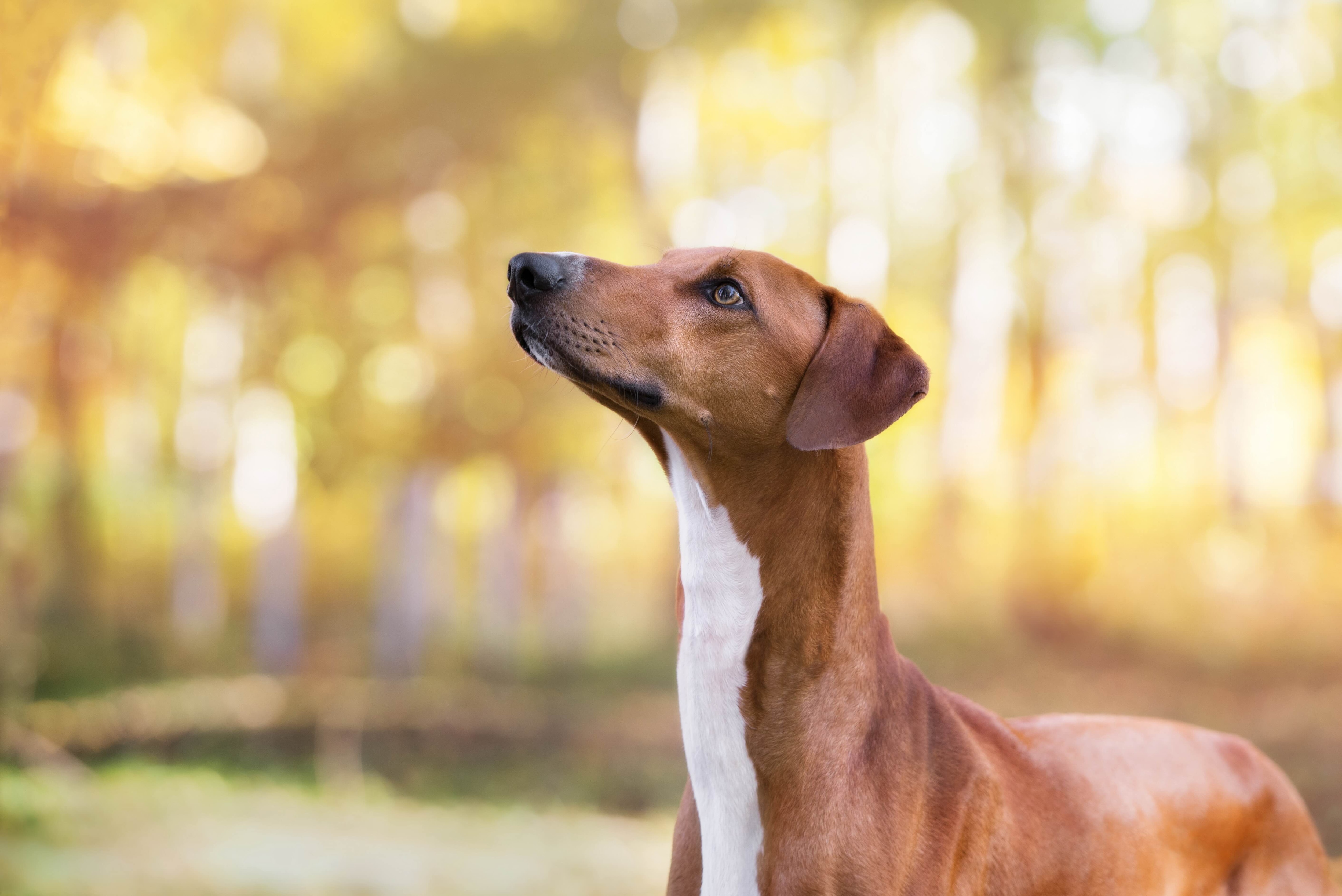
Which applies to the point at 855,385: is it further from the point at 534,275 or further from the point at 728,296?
the point at 534,275

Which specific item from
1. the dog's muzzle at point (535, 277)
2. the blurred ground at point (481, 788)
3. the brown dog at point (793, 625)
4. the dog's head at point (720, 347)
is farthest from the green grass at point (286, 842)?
the dog's muzzle at point (535, 277)

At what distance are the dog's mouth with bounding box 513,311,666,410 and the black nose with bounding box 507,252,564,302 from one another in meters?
0.05

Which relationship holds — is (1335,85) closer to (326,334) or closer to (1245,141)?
(1245,141)

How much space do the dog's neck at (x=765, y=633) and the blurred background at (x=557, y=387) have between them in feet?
14.9

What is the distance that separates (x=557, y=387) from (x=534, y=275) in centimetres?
637

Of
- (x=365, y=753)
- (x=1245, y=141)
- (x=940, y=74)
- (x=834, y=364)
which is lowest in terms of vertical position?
(x=365, y=753)

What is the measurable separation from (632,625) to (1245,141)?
622cm

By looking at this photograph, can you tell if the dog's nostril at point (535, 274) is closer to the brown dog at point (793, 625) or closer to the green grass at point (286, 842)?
the brown dog at point (793, 625)

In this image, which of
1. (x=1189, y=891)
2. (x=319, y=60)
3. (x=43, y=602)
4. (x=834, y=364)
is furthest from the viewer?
(x=319, y=60)

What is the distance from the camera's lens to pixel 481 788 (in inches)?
294

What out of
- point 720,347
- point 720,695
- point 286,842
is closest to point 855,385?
point 720,347

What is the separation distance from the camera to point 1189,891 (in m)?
2.29

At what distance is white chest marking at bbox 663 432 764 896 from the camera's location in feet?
6.22

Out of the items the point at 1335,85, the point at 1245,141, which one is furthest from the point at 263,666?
the point at 1335,85
